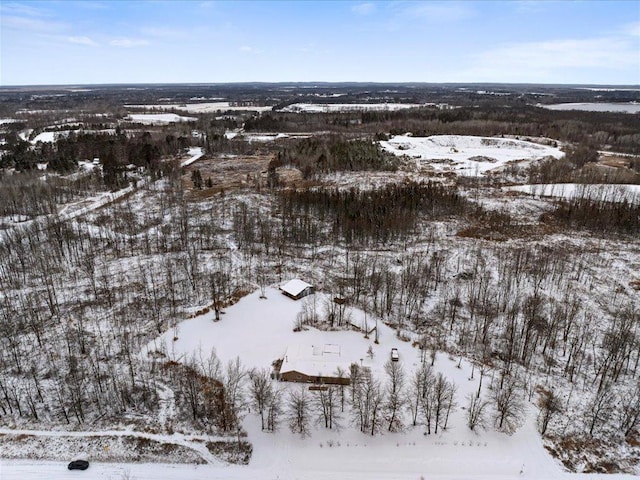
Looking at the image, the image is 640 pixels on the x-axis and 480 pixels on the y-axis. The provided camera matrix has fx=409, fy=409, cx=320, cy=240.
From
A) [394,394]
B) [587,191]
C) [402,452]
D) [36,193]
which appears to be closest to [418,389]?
[394,394]

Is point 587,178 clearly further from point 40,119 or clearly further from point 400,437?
point 40,119

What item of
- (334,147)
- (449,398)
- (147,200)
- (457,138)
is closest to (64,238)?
(147,200)

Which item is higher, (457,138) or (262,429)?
(457,138)

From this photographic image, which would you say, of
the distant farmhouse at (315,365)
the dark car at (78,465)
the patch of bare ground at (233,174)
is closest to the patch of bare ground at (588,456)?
the distant farmhouse at (315,365)

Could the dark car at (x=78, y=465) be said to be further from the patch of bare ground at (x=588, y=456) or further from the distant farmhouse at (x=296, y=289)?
the patch of bare ground at (x=588, y=456)

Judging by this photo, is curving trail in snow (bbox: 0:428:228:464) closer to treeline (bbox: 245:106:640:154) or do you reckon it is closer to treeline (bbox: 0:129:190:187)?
treeline (bbox: 0:129:190:187)

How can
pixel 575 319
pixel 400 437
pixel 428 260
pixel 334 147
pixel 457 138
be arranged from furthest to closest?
1. pixel 457 138
2. pixel 334 147
3. pixel 428 260
4. pixel 575 319
5. pixel 400 437

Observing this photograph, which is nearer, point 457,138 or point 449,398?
point 449,398
